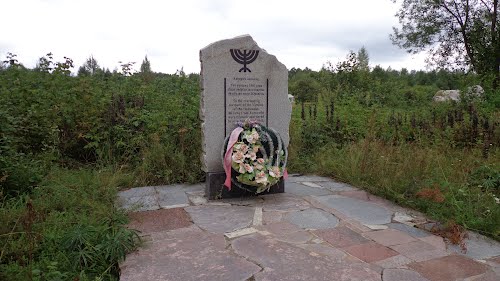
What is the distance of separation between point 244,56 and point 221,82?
36 centimetres

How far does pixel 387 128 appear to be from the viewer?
20.9 ft

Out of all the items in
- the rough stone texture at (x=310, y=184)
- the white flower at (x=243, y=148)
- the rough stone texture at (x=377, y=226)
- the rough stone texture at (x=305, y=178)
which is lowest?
the rough stone texture at (x=377, y=226)

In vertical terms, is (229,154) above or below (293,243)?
above

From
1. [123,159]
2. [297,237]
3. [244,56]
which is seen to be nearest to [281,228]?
[297,237]

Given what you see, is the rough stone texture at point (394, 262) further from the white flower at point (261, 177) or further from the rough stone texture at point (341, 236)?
the white flower at point (261, 177)

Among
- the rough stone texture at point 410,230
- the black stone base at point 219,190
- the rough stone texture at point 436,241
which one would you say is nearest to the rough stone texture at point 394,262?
the rough stone texture at point 436,241

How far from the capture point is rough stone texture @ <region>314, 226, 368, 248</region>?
2695mm

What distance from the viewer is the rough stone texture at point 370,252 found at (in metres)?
2.45

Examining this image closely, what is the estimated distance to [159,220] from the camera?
317 centimetres

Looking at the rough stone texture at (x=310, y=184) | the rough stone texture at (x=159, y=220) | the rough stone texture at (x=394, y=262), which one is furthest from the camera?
the rough stone texture at (x=310, y=184)

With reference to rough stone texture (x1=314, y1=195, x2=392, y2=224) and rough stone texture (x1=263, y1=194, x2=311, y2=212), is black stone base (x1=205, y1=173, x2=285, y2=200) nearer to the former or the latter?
rough stone texture (x1=263, y1=194, x2=311, y2=212)

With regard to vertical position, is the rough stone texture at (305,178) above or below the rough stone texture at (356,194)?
Answer: above

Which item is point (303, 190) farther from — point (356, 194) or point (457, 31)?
point (457, 31)

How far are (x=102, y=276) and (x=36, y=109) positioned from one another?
11.1ft
